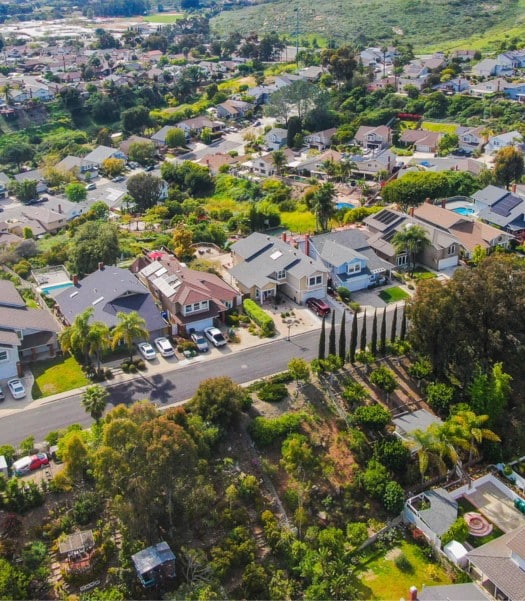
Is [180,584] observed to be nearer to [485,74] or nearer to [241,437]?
[241,437]

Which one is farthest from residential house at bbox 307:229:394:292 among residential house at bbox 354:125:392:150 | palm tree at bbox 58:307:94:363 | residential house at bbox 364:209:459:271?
residential house at bbox 354:125:392:150

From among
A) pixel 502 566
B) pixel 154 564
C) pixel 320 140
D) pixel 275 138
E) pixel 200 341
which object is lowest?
pixel 502 566

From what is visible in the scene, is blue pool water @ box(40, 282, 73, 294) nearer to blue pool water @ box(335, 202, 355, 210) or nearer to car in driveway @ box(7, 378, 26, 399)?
car in driveway @ box(7, 378, 26, 399)

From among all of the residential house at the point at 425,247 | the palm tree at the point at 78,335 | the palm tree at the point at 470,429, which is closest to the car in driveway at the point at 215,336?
the palm tree at the point at 78,335

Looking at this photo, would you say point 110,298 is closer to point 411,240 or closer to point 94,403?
point 94,403

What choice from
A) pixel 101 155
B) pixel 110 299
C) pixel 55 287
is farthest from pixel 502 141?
pixel 110 299
